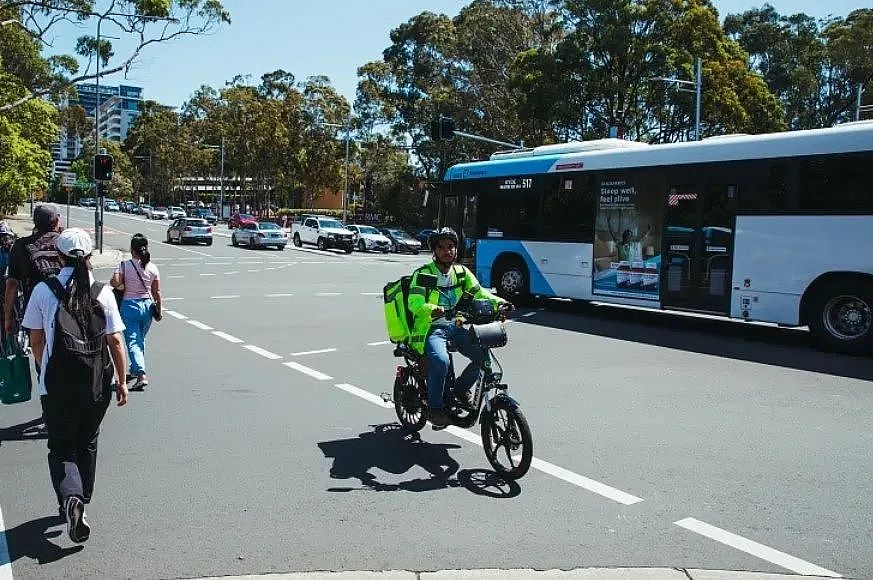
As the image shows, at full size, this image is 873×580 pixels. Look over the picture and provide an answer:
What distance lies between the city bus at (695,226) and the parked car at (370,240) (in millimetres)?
25499

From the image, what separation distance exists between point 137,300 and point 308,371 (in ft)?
7.03

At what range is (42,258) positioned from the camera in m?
6.64

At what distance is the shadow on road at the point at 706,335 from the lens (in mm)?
10555

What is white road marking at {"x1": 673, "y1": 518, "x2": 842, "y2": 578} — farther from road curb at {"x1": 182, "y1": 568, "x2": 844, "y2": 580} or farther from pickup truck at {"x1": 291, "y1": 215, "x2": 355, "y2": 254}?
pickup truck at {"x1": 291, "y1": 215, "x2": 355, "y2": 254}

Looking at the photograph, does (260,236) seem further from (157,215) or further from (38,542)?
(157,215)

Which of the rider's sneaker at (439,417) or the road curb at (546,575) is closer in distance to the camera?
the road curb at (546,575)

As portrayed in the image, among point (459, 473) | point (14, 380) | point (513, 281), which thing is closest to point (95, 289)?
point (14, 380)

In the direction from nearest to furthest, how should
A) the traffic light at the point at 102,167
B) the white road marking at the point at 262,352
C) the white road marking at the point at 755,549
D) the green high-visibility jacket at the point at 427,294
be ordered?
the white road marking at the point at 755,549, the green high-visibility jacket at the point at 427,294, the white road marking at the point at 262,352, the traffic light at the point at 102,167

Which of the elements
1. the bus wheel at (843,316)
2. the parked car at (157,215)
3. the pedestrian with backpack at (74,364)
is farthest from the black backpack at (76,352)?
the parked car at (157,215)

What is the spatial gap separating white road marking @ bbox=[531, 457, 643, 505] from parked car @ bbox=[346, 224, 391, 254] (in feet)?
123

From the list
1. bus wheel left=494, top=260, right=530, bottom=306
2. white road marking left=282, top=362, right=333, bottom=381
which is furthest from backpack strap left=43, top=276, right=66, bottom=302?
bus wheel left=494, top=260, right=530, bottom=306

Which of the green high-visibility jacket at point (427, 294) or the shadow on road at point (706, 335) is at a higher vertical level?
the green high-visibility jacket at point (427, 294)

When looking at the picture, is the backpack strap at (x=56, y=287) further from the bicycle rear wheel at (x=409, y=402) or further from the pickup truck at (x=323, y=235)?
the pickup truck at (x=323, y=235)

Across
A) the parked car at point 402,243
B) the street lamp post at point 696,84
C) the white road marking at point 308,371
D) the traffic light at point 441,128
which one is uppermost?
the street lamp post at point 696,84
